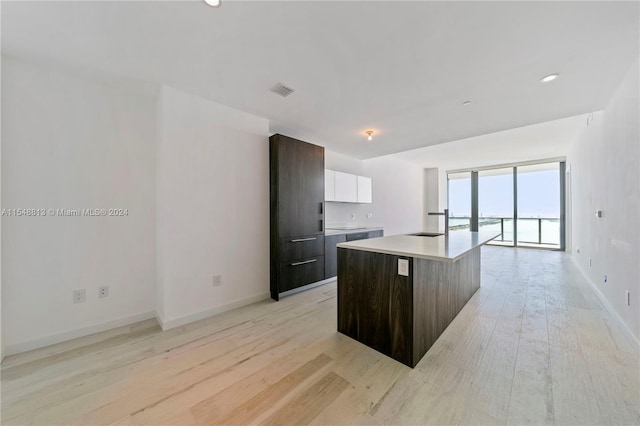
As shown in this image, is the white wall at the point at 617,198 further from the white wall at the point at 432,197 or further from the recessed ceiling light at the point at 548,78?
the white wall at the point at 432,197

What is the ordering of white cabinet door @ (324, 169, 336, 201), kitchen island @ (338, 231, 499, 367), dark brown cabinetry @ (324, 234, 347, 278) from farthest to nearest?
white cabinet door @ (324, 169, 336, 201), dark brown cabinetry @ (324, 234, 347, 278), kitchen island @ (338, 231, 499, 367)

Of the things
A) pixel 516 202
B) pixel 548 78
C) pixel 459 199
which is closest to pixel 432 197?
pixel 459 199

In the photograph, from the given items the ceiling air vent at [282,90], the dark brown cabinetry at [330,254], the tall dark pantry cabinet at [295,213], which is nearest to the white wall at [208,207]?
the tall dark pantry cabinet at [295,213]

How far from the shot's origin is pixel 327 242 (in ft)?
12.5

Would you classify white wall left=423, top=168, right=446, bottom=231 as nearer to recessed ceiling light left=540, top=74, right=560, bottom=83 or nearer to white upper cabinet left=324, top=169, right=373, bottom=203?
white upper cabinet left=324, top=169, right=373, bottom=203

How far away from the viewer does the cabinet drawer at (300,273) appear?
321 centimetres

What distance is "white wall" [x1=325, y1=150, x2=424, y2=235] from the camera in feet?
16.4

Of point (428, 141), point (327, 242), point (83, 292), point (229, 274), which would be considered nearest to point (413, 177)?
point (428, 141)

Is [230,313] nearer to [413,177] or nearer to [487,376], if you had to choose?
[487,376]

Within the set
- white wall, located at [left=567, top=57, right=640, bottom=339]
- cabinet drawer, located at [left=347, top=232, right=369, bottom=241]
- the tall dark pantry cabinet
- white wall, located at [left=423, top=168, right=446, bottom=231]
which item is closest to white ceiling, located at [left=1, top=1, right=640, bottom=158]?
white wall, located at [left=567, top=57, right=640, bottom=339]

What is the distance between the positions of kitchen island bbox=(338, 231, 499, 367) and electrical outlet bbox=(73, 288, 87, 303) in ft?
8.07

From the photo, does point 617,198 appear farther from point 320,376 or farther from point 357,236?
point 320,376

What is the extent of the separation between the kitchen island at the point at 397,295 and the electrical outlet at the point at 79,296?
2.46m

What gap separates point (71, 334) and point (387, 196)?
19.8 ft
